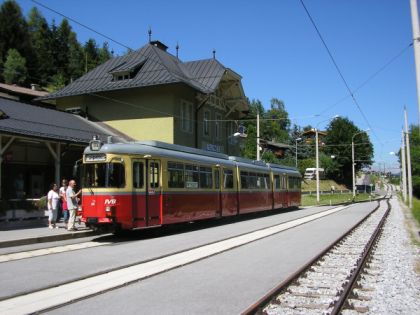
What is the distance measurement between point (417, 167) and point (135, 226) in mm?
70992

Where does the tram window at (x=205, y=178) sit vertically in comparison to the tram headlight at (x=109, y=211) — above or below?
above

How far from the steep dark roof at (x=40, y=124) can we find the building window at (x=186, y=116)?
6256 mm

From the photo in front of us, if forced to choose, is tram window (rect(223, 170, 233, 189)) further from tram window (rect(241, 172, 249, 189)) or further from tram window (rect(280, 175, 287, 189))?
tram window (rect(280, 175, 287, 189))

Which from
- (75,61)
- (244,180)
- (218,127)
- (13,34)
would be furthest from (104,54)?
(244,180)

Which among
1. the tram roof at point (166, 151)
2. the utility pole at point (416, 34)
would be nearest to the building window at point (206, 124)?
the tram roof at point (166, 151)

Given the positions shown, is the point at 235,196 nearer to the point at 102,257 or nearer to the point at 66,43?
the point at 102,257

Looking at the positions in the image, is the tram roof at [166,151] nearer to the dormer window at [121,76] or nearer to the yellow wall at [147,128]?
the yellow wall at [147,128]

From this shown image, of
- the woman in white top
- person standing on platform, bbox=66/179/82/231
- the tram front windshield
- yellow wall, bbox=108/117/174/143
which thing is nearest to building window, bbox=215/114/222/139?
yellow wall, bbox=108/117/174/143

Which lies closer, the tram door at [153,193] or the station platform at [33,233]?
the station platform at [33,233]

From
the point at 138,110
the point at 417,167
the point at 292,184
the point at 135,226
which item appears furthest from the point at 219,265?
the point at 417,167

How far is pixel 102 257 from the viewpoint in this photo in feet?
40.6

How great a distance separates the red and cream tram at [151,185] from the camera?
623 inches

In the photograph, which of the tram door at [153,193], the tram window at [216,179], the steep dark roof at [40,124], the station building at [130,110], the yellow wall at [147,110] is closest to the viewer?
the tram door at [153,193]

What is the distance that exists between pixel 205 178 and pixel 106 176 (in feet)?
19.9
